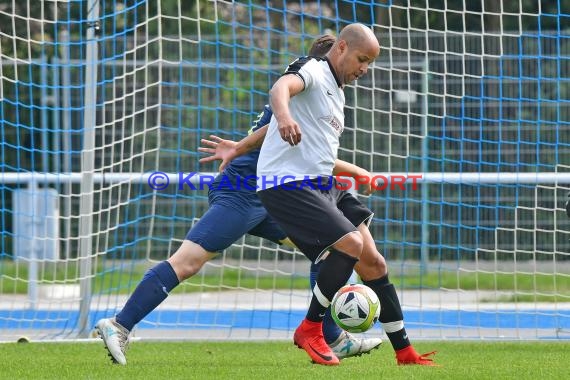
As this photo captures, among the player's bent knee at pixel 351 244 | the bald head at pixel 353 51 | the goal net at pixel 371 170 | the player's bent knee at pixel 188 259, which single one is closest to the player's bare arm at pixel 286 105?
the bald head at pixel 353 51

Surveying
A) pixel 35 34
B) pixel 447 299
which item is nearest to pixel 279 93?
pixel 447 299

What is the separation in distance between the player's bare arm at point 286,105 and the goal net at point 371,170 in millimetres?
2957

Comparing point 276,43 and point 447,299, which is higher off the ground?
point 276,43

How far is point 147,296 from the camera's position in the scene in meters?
6.39

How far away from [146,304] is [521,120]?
15.0 feet

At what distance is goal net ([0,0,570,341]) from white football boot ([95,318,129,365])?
2078 millimetres

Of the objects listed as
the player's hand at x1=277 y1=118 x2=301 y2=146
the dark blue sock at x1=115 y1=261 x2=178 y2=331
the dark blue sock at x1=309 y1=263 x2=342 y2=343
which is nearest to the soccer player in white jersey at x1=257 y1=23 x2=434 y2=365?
the player's hand at x1=277 y1=118 x2=301 y2=146

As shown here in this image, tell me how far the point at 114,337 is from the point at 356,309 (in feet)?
4.37

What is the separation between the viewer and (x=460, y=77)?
991cm

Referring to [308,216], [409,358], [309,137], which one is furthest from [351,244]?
[409,358]

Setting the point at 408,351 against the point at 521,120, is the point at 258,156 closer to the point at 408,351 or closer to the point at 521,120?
the point at 408,351

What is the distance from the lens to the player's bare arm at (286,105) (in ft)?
17.5

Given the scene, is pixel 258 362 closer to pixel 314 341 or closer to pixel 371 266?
pixel 314 341

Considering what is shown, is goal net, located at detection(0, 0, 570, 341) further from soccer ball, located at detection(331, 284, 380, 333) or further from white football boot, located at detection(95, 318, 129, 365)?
soccer ball, located at detection(331, 284, 380, 333)
